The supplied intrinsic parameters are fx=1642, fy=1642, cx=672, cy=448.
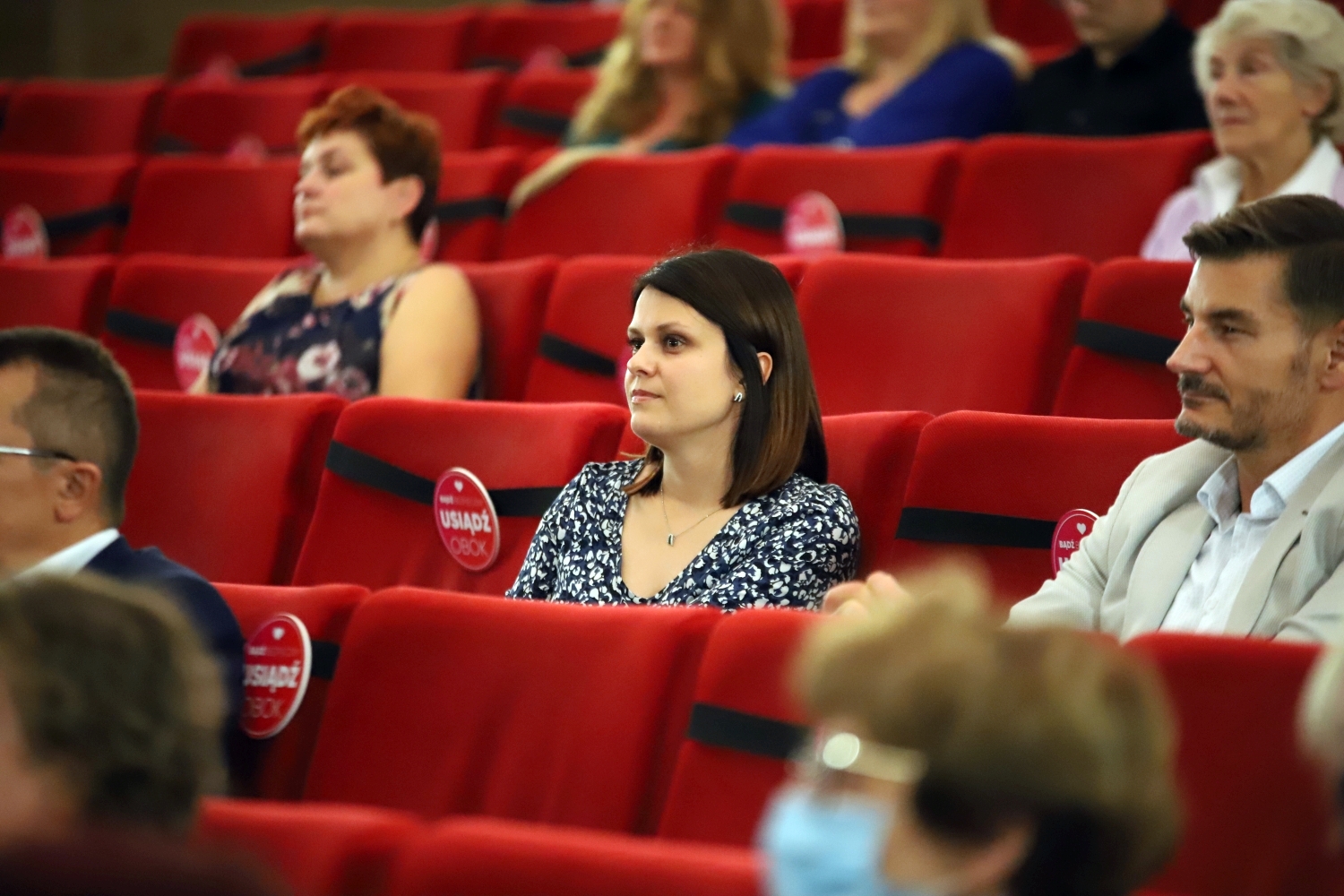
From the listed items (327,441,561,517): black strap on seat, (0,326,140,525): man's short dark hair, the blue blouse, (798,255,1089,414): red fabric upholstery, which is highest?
the blue blouse

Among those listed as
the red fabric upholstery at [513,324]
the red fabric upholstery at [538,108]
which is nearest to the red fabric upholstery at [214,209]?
the red fabric upholstery at [538,108]

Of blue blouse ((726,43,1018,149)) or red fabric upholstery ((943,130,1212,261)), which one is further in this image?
blue blouse ((726,43,1018,149))

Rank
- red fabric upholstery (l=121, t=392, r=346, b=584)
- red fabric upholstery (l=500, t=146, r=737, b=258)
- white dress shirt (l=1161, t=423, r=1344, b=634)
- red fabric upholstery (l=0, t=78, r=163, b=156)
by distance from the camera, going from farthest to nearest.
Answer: red fabric upholstery (l=0, t=78, r=163, b=156) → red fabric upholstery (l=500, t=146, r=737, b=258) → red fabric upholstery (l=121, t=392, r=346, b=584) → white dress shirt (l=1161, t=423, r=1344, b=634)

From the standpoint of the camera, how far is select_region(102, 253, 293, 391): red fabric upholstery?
7.42 ft

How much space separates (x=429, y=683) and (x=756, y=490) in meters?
0.43

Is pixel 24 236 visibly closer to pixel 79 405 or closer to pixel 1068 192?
pixel 79 405

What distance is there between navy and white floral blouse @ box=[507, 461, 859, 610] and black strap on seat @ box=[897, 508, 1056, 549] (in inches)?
2.3

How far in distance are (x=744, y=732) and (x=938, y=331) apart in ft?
2.62

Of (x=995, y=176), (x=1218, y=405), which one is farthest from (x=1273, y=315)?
(x=995, y=176)

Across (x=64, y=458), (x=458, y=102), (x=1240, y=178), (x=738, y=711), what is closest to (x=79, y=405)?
(x=64, y=458)

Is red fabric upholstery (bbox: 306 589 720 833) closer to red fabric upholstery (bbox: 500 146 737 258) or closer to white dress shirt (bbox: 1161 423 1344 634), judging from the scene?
white dress shirt (bbox: 1161 423 1344 634)

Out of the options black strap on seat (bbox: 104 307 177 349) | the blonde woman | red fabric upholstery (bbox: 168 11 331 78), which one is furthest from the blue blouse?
red fabric upholstery (bbox: 168 11 331 78)

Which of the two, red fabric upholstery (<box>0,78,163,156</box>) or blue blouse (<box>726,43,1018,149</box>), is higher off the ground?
blue blouse (<box>726,43,1018,149</box>)

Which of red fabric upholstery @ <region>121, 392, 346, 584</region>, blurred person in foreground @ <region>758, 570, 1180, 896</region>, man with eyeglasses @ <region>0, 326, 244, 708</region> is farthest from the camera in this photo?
red fabric upholstery @ <region>121, 392, 346, 584</region>
